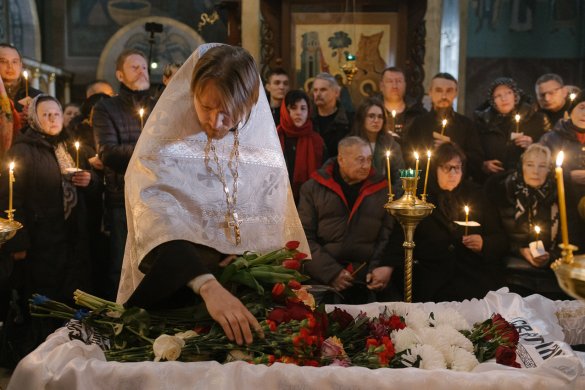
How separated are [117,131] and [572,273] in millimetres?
3742

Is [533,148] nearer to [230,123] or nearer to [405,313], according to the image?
[405,313]

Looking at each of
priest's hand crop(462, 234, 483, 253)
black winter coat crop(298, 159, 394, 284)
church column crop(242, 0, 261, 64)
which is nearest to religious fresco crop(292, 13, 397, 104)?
church column crop(242, 0, 261, 64)

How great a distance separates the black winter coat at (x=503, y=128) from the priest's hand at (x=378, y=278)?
150 cm

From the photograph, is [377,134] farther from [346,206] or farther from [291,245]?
[291,245]

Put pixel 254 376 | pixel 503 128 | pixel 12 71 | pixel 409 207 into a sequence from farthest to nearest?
pixel 503 128
pixel 12 71
pixel 409 207
pixel 254 376

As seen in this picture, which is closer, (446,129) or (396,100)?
(446,129)

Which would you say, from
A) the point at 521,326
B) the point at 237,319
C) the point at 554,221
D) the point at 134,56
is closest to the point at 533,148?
the point at 554,221

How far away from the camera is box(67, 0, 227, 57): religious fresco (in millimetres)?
14750

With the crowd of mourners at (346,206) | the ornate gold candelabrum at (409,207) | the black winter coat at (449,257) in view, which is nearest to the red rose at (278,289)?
the ornate gold candelabrum at (409,207)

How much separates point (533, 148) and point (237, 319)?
3.03 m

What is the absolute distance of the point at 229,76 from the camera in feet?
7.17

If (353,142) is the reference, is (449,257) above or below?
below

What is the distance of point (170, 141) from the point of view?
231 centimetres

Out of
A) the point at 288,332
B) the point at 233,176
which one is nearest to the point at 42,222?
the point at 233,176
